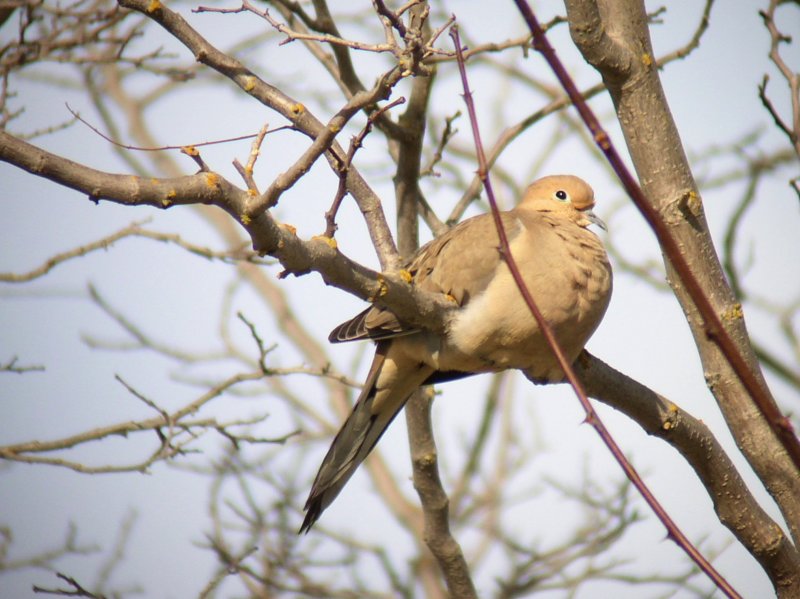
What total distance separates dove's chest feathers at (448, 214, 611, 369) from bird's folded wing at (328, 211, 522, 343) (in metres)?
0.04

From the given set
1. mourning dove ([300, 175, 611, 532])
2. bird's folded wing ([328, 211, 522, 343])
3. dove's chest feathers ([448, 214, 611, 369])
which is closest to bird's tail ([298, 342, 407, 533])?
mourning dove ([300, 175, 611, 532])

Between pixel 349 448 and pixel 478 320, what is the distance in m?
0.82

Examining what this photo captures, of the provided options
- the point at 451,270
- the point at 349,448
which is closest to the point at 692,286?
the point at 451,270

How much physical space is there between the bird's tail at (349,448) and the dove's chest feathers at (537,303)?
50 cm

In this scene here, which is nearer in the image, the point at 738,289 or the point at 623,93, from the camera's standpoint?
the point at 623,93

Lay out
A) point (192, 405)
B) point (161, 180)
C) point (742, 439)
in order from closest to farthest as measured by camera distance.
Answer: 1. point (161, 180)
2. point (742, 439)
3. point (192, 405)

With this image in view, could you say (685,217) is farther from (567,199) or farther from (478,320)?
(567,199)

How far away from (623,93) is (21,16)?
269cm

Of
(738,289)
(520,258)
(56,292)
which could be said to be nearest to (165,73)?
(56,292)

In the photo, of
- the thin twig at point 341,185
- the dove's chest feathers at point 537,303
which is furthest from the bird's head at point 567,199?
the thin twig at point 341,185

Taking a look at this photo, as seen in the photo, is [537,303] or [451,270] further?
[451,270]

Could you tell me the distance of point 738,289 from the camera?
15.0 feet

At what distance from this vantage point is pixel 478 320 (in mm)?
2840

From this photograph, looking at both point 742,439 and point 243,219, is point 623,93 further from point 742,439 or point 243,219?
point 243,219
